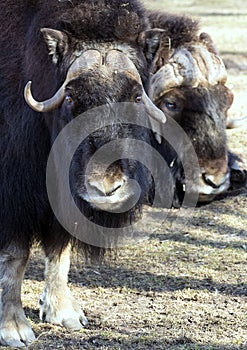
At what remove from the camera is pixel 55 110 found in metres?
3.55

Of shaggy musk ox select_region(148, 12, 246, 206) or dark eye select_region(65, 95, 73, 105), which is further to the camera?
shaggy musk ox select_region(148, 12, 246, 206)

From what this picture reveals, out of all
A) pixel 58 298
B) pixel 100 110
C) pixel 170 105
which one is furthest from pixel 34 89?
pixel 170 105

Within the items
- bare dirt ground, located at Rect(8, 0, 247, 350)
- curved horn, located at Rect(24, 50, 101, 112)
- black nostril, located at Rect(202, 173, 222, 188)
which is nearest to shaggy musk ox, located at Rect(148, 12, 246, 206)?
black nostril, located at Rect(202, 173, 222, 188)

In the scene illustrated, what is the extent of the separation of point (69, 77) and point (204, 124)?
249 cm

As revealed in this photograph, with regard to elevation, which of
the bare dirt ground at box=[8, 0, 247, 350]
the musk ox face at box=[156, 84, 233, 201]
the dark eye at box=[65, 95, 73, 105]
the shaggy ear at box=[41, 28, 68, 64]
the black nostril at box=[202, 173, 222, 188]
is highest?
the shaggy ear at box=[41, 28, 68, 64]

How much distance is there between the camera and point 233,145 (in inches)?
297

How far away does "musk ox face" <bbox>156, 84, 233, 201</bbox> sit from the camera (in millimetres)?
5781

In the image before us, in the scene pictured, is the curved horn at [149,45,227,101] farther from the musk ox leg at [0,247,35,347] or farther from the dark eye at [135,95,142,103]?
the musk ox leg at [0,247,35,347]

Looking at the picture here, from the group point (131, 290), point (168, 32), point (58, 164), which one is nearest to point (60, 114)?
point (58, 164)

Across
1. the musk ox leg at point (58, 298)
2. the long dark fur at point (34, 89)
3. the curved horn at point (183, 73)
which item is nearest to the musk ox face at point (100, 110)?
the long dark fur at point (34, 89)

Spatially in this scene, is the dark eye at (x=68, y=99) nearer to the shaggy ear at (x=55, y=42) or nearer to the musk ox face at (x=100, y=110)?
the musk ox face at (x=100, y=110)

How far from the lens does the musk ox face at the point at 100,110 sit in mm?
3326

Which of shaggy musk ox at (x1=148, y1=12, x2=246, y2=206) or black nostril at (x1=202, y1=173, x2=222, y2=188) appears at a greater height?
shaggy musk ox at (x1=148, y1=12, x2=246, y2=206)

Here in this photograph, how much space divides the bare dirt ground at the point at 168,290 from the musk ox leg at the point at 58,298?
7 cm
